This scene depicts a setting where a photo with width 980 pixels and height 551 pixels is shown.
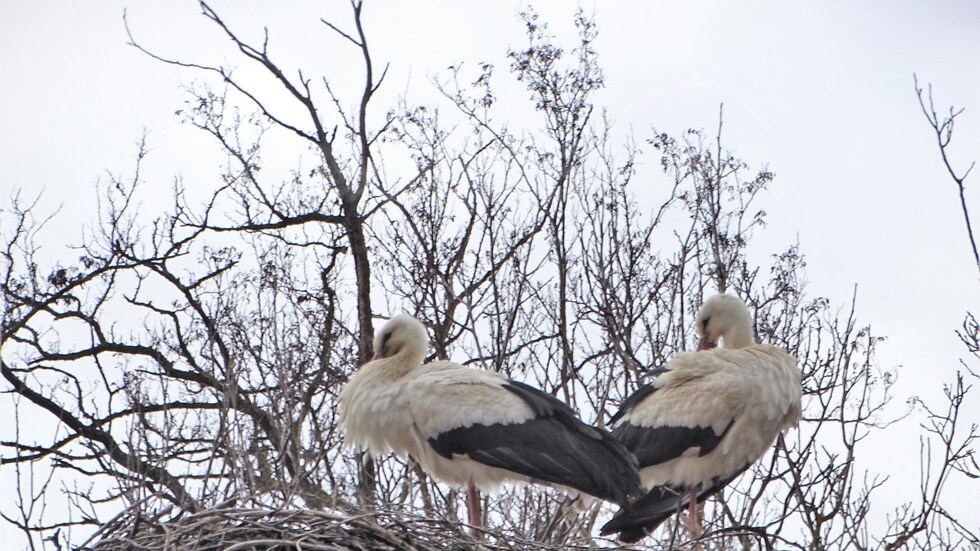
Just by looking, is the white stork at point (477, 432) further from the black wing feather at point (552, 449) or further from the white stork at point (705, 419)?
the white stork at point (705, 419)

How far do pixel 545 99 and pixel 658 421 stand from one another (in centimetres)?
346

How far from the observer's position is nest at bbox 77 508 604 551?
4637mm

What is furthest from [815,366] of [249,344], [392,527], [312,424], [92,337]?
[92,337]

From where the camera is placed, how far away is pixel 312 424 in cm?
1009

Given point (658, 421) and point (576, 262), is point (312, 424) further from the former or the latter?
point (658, 421)

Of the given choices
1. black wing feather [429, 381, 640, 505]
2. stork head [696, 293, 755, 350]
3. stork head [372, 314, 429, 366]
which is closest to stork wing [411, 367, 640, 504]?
black wing feather [429, 381, 640, 505]

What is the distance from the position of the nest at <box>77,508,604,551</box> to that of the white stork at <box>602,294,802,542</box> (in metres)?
2.62

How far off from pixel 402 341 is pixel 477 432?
100 centimetres

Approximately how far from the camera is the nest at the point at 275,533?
15.2ft

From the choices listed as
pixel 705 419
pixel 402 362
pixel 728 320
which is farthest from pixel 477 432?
pixel 728 320

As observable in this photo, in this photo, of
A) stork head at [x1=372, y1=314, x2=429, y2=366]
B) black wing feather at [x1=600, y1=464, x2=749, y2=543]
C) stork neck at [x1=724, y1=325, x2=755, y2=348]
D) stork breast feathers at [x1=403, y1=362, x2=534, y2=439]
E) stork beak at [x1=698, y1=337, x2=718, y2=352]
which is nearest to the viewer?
stork breast feathers at [x1=403, y1=362, x2=534, y2=439]

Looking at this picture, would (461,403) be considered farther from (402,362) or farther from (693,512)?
(693,512)

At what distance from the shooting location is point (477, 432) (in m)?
6.86

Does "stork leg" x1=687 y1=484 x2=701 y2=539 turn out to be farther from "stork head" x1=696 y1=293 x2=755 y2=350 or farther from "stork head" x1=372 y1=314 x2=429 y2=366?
"stork head" x1=372 y1=314 x2=429 y2=366
